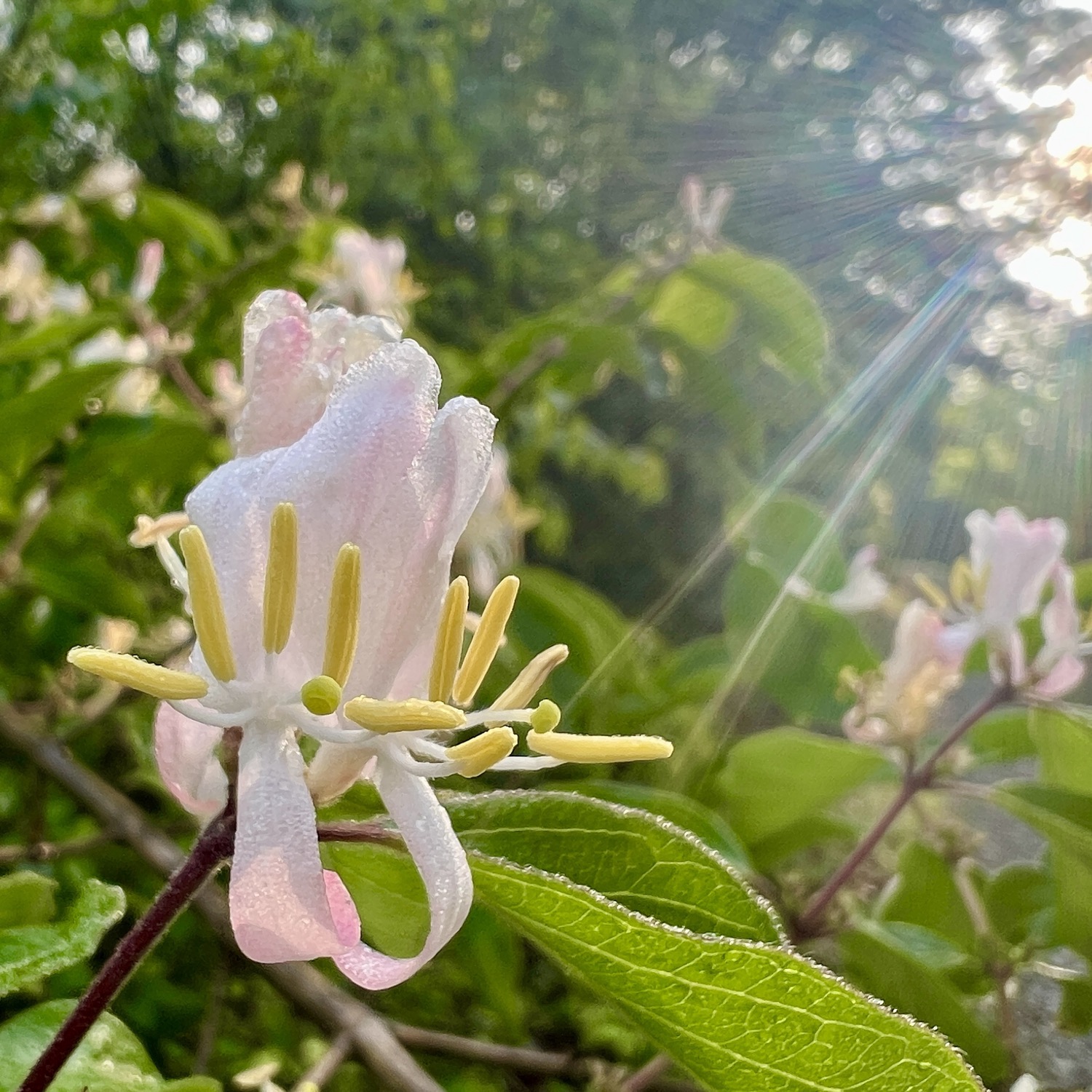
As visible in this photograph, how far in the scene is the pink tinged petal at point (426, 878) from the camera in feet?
0.81

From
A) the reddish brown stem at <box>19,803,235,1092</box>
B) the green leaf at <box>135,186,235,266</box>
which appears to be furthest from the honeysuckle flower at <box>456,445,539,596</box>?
the reddish brown stem at <box>19,803,235,1092</box>

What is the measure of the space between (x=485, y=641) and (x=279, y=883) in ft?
0.29

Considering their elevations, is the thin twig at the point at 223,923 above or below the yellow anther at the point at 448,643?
below

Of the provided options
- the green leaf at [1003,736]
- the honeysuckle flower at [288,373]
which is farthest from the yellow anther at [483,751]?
the green leaf at [1003,736]

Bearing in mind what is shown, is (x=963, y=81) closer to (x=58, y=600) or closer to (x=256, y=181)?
(x=256, y=181)

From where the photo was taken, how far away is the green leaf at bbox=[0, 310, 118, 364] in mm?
754

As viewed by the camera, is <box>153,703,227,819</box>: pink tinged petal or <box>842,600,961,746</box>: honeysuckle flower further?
<box>842,600,961,746</box>: honeysuckle flower

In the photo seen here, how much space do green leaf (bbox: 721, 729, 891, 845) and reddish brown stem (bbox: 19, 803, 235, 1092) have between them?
0.57m

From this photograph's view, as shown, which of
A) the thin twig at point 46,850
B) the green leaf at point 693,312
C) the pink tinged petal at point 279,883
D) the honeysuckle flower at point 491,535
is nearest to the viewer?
the pink tinged petal at point 279,883

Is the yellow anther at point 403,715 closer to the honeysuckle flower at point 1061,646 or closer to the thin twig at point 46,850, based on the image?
the thin twig at point 46,850

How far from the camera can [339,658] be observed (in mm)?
257

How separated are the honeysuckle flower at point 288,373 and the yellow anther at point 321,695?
0.08m

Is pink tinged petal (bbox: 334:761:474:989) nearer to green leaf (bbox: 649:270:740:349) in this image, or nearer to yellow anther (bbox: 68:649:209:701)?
yellow anther (bbox: 68:649:209:701)

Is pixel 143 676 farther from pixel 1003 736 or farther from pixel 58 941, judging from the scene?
pixel 1003 736
